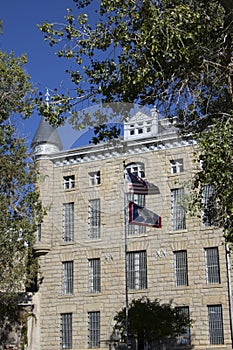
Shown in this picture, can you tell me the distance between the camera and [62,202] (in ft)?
39.4

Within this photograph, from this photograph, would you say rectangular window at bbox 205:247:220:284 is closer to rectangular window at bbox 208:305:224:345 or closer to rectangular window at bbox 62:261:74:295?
rectangular window at bbox 208:305:224:345

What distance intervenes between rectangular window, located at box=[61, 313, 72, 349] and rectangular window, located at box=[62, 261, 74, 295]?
132cm

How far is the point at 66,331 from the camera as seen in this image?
3181 centimetres

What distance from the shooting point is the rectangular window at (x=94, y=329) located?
30.4 meters

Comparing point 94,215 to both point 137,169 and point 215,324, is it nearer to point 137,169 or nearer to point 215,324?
point 137,169

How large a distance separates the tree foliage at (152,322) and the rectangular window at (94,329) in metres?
4.22

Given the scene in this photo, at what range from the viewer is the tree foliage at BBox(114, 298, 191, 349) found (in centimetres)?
2470

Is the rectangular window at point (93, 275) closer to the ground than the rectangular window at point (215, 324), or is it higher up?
higher up

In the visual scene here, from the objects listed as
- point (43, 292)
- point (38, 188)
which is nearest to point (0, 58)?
point (38, 188)

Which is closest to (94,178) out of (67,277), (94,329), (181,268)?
(181,268)

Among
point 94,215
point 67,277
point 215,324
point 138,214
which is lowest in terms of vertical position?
point 215,324

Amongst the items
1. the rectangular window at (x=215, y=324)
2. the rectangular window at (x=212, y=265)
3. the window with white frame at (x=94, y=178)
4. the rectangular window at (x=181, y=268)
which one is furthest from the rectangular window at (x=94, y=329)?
the window with white frame at (x=94, y=178)

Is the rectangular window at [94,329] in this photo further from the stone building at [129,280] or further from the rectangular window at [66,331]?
the rectangular window at [66,331]

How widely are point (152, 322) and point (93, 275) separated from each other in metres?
7.41
